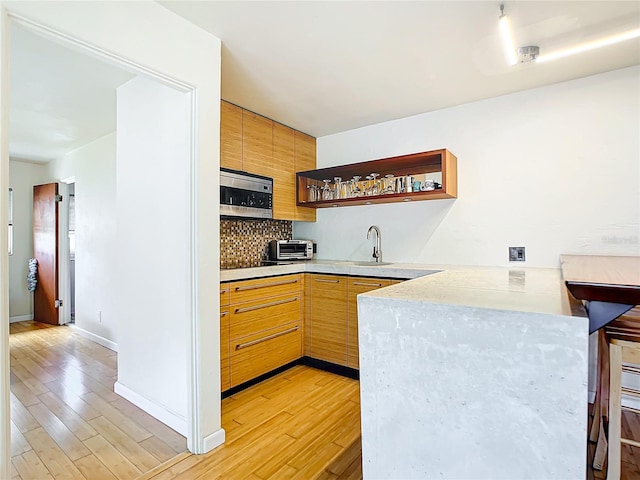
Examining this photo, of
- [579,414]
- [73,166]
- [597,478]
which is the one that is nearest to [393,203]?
[597,478]

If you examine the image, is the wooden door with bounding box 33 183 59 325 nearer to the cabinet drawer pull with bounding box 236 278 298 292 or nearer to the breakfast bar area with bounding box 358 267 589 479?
→ the cabinet drawer pull with bounding box 236 278 298 292

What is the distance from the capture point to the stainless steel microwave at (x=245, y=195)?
2.74 metres

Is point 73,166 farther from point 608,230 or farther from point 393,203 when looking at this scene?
point 608,230

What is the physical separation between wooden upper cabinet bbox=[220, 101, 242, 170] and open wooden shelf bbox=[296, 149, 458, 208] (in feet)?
2.65

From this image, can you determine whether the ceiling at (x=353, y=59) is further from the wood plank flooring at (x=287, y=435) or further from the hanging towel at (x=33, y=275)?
the hanging towel at (x=33, y=275)

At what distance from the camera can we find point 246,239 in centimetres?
334

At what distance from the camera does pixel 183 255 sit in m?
1.90

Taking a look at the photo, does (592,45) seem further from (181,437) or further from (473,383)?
(181,437)

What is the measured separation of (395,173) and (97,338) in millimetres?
3825

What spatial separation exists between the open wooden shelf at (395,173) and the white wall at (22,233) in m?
4.29

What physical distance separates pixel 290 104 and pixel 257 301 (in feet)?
5.59

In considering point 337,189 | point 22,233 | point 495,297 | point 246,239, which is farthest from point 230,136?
point 22,233

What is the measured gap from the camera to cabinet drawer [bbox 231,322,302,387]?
8.15 ft

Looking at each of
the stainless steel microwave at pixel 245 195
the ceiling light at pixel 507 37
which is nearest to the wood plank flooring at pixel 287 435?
the stainless steel microwave at pixel 245 195
